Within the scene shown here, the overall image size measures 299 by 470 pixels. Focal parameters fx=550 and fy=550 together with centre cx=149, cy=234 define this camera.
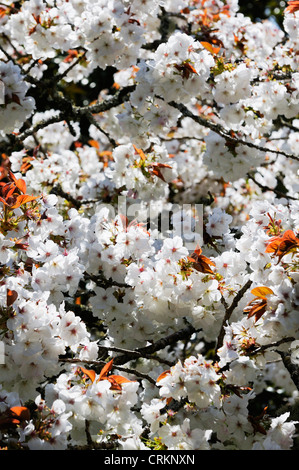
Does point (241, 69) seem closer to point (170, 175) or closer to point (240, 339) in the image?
point (170, 175)

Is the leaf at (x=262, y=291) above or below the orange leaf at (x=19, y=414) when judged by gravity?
above

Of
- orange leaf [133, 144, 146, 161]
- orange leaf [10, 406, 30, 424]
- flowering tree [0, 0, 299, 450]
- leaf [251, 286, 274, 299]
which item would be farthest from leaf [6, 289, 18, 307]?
orange leaf [133, 144, 146, 161]

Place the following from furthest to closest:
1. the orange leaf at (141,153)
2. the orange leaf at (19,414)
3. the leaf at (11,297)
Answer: the orange leaf at (141,153) → the leaf at (11,297) → the orange leaf at (19,414)

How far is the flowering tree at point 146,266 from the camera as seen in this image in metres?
1.98

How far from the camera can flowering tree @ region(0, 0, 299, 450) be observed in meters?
1.98

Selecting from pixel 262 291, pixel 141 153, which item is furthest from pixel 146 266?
pixel 141 153

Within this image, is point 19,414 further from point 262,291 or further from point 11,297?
point 262,291

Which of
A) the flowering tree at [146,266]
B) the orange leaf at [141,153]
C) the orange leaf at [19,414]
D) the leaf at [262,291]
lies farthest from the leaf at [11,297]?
the orange leaf at [141,153]

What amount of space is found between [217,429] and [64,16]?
2.64 meters

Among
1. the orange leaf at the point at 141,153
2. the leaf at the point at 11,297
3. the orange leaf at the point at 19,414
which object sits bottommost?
the orange leaf at the point at 19,414

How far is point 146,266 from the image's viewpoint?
251cm

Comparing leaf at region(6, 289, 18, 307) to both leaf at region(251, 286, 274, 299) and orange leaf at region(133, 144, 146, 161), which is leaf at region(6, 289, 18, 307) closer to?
leaf at region(251, 286, 274, 299)

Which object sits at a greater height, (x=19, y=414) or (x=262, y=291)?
(x=262, y=291)

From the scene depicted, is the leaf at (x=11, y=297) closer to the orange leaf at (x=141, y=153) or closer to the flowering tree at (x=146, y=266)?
the flowering tree at (x=146, y=266)
